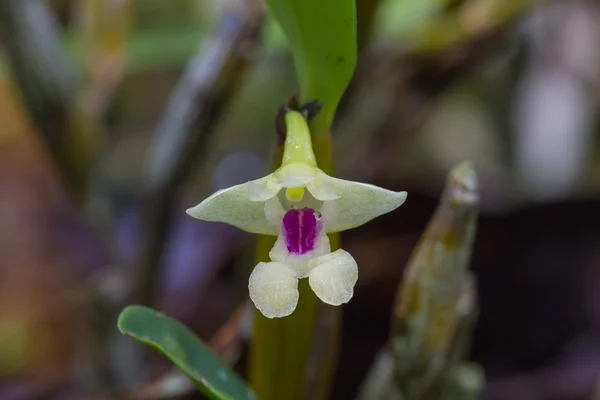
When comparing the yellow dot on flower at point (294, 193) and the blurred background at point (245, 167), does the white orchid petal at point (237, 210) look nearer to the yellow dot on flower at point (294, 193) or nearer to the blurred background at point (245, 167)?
the yellow dot on flower at point (294, 193)

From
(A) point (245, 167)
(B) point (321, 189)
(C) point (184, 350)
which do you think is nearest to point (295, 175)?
(B) point (321, 189)

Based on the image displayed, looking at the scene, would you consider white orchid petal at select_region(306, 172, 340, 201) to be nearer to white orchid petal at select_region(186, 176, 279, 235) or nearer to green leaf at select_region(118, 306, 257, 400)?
white orchid petal at select_region(186, 176, 279, 235)

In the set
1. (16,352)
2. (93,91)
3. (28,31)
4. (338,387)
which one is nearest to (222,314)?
(338,387)

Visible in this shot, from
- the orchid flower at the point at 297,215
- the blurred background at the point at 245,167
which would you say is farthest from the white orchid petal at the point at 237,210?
Answer: the blurred background at the point at 245,167

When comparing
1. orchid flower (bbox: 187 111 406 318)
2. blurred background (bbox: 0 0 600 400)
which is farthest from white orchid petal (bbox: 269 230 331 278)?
blurred background (bbox: 0 0 600 400)

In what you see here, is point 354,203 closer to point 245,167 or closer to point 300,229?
point 300,229

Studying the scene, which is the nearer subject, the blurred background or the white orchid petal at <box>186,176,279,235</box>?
the white orchid petal at <box>186,176,279,235</box>

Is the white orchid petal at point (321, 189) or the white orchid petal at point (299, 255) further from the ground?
the white orchid petal at point (321, 189)
